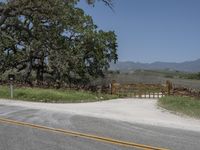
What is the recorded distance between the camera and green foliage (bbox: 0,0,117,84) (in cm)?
4006

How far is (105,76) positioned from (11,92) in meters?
17.5

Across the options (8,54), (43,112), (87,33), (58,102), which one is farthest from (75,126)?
(8,54)

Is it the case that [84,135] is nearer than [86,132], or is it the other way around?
[84,135]

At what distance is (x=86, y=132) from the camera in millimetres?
15055

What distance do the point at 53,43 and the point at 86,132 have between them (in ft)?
90.6

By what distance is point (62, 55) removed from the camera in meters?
40.7

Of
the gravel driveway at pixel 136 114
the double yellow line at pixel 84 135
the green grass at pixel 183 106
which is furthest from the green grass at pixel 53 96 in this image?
the double yellow line at pixel 84 135

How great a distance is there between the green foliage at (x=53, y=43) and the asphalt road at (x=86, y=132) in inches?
830

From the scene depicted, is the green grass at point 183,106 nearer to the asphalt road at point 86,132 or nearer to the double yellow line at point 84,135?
the asphalt road at point 86,132

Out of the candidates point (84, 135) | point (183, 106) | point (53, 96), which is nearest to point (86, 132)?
point (84, 135)

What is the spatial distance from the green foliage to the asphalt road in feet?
69.1

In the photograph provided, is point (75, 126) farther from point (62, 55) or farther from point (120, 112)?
point (62, 55)

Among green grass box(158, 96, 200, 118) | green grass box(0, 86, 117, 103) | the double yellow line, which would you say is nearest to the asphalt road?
the double yellow line

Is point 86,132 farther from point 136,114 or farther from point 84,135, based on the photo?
point 136,114
